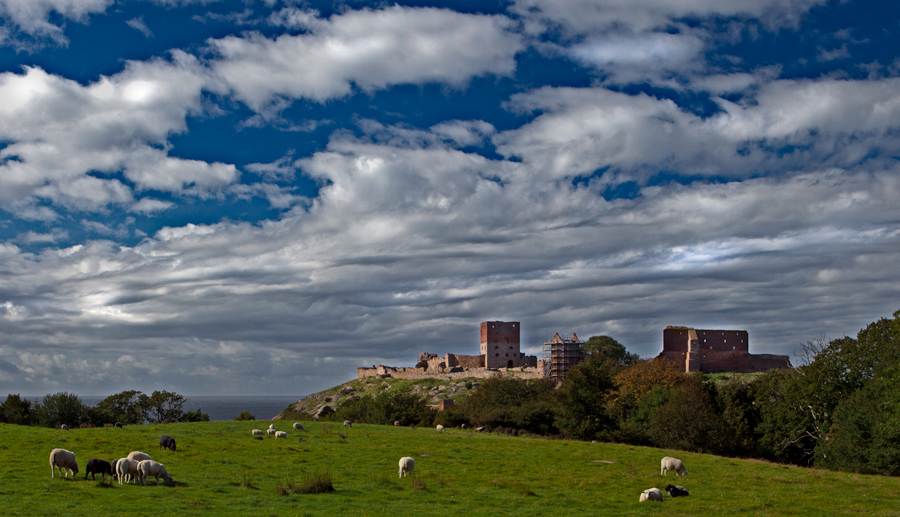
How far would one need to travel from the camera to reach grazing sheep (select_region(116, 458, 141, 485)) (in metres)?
24.3

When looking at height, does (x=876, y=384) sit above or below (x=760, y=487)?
above

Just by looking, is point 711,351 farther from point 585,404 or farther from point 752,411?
point 585,404

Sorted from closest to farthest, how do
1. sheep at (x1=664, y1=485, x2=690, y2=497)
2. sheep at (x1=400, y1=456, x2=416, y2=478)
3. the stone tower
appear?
sheep at (x1=664, y1=485, x2=690, y2=497) < sheep at (x1=400, y1=456, x2=416, y2=478) < the stone tower

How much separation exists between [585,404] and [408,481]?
3730 cm

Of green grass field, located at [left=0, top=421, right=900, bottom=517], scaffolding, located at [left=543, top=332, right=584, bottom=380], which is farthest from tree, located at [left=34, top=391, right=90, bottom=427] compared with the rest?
scaffolding, located at [left=543, top=332, right=584, bottom=380]

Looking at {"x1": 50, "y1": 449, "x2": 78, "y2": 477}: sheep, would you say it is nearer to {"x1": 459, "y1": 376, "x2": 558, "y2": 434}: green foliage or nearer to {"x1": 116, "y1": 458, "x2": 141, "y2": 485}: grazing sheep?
{"x1": 116, "y1": 458, "x2": 141, "y2": 485}: grazing sheep

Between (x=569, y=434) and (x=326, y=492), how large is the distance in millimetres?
40452

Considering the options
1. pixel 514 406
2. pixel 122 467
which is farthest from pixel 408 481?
pixel 514 406

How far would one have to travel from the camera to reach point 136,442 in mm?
37062

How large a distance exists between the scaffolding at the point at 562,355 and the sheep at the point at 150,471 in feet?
275

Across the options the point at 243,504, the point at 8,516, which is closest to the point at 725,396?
the point at 243,504

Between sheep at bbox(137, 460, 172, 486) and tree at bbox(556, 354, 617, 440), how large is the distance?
4226 cm

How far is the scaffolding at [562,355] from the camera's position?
10450cm

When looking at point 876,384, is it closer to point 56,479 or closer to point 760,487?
point 760,487
